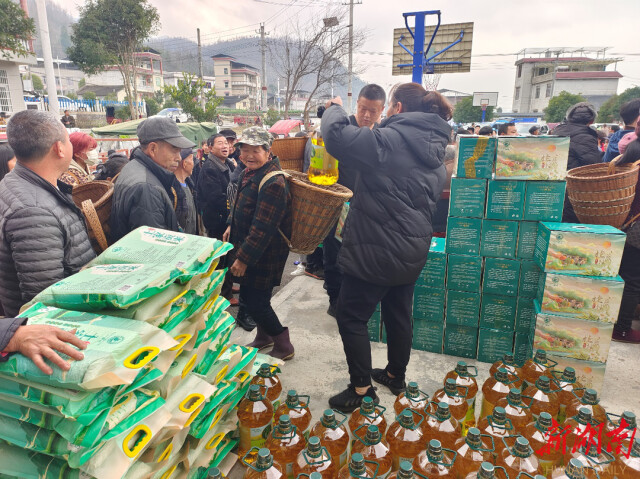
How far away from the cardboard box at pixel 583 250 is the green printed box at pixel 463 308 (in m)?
0.63

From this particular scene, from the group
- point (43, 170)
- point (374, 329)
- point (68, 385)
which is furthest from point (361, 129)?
point (374, 329)

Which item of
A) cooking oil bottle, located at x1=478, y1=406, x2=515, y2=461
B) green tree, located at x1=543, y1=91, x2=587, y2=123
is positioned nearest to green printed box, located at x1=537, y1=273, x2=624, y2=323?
cooking oil bottle, located at x1=478, y1=406, x2=515, y2=461

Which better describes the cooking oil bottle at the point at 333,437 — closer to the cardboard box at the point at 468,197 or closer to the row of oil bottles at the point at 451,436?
the row of oil bottles at the point at 451,436

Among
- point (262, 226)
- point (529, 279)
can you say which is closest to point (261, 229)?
point (262, 226)

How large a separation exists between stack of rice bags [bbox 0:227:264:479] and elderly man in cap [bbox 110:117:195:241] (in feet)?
1.71

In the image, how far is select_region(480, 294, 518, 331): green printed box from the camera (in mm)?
3354

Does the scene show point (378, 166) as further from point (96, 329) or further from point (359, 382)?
point (96, 329)

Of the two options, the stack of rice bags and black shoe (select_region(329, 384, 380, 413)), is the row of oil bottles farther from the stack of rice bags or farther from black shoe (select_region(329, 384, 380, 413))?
black shoe (select_region(329, 384, 380, 413))

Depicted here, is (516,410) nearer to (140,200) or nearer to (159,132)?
(140,200)

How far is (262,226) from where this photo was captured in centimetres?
305

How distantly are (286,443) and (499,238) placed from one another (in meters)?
2.32

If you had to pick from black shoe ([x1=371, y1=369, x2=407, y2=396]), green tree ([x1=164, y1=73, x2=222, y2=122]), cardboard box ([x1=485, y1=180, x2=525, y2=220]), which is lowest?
black shoe ([x1=371, y1=369, x2=407, y2=396])

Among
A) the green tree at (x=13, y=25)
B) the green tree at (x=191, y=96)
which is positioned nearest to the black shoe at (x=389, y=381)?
the green tree at (x=13, y=25)

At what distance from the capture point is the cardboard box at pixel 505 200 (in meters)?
3.21
